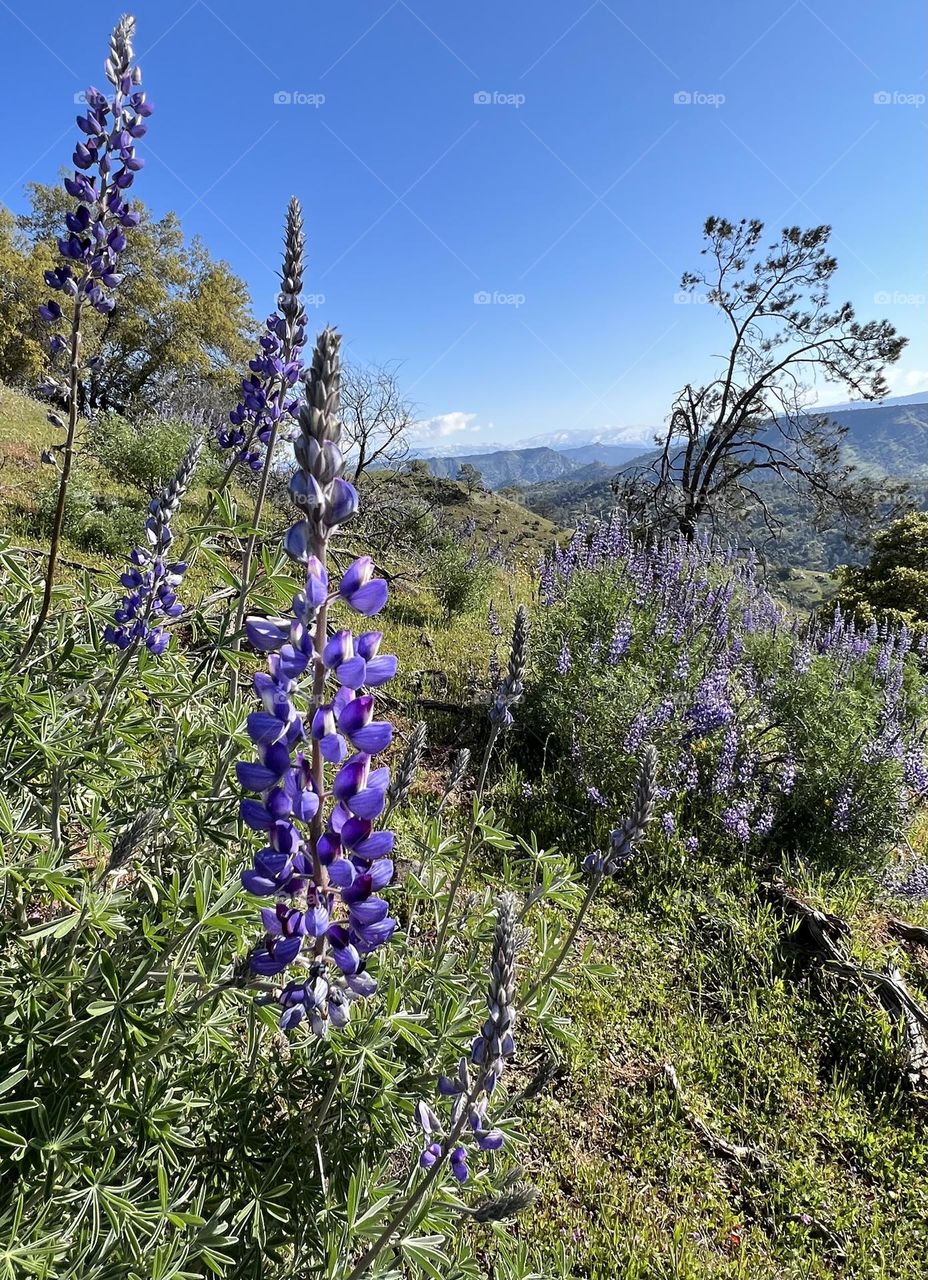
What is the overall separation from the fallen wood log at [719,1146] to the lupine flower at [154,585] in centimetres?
303

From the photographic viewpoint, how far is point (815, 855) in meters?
4.51

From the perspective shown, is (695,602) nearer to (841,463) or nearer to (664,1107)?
(664,1107)

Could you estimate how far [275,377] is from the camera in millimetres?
2672

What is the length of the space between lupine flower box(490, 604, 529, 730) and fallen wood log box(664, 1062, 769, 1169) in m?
1.99

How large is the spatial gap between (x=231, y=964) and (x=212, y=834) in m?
0.35

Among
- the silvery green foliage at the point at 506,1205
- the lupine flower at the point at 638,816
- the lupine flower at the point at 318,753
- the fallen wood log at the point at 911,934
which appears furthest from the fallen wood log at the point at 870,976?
the lupine flower at the point at 318,753

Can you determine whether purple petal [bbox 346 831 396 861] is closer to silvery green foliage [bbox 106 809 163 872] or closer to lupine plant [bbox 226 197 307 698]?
silvery green foliage [bbox 106 809 163 872]

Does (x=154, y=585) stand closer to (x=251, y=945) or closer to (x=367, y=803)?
(x=251, y=945)

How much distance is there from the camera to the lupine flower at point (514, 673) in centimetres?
231

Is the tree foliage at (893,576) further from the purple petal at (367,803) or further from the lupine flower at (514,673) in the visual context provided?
the purple petal at (367,803)

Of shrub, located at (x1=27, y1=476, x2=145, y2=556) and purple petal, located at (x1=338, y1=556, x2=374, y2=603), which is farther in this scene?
shrub, located at (x1=27, y1=476, x2=145, y2=556)

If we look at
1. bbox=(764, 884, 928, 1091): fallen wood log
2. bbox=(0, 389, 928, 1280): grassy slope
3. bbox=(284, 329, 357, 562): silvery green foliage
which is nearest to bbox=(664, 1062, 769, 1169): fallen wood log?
bbox=(0, 389, 928, 1280): grassy slope

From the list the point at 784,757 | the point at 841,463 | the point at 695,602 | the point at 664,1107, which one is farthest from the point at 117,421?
the point at 841,463

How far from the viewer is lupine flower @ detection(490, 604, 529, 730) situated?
7.59 feet
